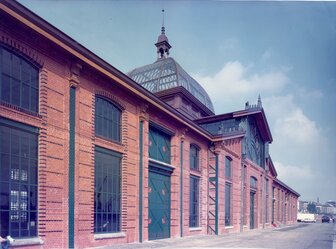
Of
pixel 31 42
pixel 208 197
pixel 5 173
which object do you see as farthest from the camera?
pixel 208 197

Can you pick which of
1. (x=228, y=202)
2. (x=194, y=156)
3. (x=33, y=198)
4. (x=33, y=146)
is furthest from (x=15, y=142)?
(x=228, y=202)

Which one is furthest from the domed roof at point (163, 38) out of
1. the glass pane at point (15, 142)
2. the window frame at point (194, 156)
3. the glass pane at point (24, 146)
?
the glass pane at point (15, 142)

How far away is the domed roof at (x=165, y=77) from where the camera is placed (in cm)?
2931

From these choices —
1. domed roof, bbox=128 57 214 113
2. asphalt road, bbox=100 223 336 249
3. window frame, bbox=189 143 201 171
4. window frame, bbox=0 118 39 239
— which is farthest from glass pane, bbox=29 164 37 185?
domed roof, bbox=128 57 214 113

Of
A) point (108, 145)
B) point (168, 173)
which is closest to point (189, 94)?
point (168, 173)

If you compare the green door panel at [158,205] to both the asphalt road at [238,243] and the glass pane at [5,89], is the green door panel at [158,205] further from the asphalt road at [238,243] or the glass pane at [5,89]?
the glass pane at [5,89]

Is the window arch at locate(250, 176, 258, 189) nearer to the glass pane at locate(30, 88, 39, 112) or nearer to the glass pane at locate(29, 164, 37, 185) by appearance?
the glass pane at locate(29, 164, 37, 185)

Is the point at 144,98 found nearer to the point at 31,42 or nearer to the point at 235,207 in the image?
the point at 31,42

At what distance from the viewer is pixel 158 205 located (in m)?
17.3

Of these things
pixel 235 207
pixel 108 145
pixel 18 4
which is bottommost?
pixel 235 207

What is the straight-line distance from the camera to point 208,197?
901 inches

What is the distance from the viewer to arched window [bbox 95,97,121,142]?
13.0m

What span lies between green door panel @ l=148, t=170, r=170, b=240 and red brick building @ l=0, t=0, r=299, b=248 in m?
0.05

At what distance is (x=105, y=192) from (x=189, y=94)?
17957 millimetres
